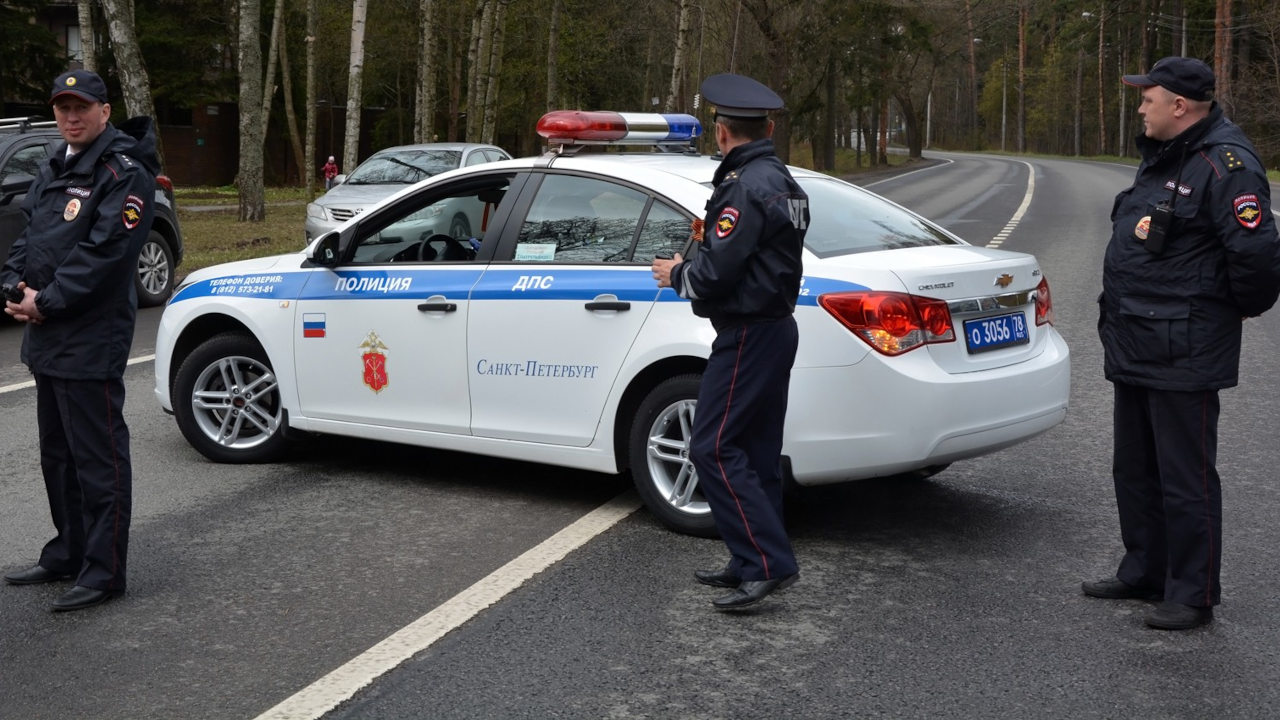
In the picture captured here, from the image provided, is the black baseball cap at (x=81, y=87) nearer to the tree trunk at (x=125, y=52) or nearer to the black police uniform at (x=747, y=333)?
the black police uniform at (x=747, y=333)

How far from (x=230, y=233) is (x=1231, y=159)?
19.6 m

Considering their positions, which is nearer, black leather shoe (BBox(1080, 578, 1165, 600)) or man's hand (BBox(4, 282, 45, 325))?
man's hand (BBox(4, 282, 45, 325))

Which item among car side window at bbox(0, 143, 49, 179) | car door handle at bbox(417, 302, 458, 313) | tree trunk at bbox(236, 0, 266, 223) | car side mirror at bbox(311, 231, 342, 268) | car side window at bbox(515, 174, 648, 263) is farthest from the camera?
tree trunk at bbox(236, 0, 266, 223)

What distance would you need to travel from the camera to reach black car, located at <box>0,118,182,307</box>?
12422 millimetres

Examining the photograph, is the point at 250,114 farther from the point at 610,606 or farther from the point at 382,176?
the point at 610,606

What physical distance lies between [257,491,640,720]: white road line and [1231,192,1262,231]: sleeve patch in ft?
8.85

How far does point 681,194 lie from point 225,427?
9.07ft

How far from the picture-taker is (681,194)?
5910mm

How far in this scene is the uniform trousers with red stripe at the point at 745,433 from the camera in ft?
15.8

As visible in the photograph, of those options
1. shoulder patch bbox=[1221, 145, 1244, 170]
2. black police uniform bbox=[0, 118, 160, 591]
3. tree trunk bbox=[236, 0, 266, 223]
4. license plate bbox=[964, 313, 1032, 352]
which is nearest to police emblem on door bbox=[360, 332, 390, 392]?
black police uniform bbox=[0, 118, 160, 591]

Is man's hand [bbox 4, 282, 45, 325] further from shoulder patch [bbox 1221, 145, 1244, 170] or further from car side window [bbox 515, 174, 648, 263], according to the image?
shoulder patch [bbox 1221, 145, 1244, 170]

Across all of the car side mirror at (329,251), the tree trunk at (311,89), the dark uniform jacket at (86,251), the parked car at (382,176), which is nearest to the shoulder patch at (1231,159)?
the dark uniform jacket at (86,251)

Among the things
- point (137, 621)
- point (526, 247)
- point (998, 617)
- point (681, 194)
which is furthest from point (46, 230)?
point (998, 617)

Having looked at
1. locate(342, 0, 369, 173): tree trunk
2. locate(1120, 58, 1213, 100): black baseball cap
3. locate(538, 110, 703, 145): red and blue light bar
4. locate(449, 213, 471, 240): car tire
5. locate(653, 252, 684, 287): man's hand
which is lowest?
locate(653, 252, 684, 287): man's hand
